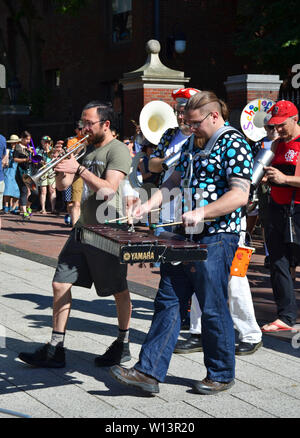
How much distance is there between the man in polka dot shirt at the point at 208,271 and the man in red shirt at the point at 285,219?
67.0 inches

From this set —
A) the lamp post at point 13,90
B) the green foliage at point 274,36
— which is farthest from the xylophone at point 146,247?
the lamp post at point 13,90

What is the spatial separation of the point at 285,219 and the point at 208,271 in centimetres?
198

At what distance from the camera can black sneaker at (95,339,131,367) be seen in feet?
18.0

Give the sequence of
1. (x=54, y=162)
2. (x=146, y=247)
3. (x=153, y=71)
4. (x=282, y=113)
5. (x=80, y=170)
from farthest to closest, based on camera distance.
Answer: (x=153, y=71), (x=282, y=113), (x=54, y=162), (x=80, y=170), (x=146, y=247)

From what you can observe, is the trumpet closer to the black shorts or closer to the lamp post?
the black shorts

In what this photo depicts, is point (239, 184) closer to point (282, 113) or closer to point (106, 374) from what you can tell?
point (106, 374)

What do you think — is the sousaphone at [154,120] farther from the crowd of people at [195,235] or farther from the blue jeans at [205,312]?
the blue jeans at [205,312]

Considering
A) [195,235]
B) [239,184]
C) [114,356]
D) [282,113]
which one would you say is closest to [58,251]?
[282,113]

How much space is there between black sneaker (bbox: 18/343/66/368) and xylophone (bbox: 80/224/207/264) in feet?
3.76

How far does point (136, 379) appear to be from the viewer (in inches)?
187

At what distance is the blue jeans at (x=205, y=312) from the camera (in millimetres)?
4762

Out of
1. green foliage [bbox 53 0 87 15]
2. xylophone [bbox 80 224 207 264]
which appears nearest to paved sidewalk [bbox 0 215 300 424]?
xylophone [bbox 80 224 207 264]
